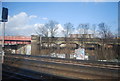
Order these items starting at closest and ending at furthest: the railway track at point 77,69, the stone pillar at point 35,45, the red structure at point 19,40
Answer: the railway track at point 77,69, the stone pillar at point 35,45, the red structure at point 19,40

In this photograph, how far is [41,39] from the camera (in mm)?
38125

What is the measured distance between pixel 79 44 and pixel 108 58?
1580 cm

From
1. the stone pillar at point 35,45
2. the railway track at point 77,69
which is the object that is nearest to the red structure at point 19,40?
the stone pillar at point 35,45

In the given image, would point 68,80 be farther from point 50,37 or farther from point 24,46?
point 24,46

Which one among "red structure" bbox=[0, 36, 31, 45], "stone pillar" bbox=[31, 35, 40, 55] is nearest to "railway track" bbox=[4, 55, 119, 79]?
"stone pillar" bbox=[31, 35, 40, 55]

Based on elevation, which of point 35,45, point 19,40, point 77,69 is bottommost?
point 77,69

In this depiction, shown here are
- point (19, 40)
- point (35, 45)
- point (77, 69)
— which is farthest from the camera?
point (19, 40)

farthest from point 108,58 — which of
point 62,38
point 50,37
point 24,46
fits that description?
point 24,46

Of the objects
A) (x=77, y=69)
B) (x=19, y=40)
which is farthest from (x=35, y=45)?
(x=77, y=69)

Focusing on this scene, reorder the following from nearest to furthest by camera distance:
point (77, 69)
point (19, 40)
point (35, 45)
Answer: point (77, 69) < point (35, 45) < point (19, 40)

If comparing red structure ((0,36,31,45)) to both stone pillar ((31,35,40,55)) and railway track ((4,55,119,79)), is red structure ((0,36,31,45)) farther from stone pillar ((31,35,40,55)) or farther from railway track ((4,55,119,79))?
railway track ((4,55,119,79))

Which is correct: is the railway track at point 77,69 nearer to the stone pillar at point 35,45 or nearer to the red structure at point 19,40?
the stone pillar at point 35,45

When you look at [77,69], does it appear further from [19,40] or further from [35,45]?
[19,40]

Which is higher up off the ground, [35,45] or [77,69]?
[35,45]
